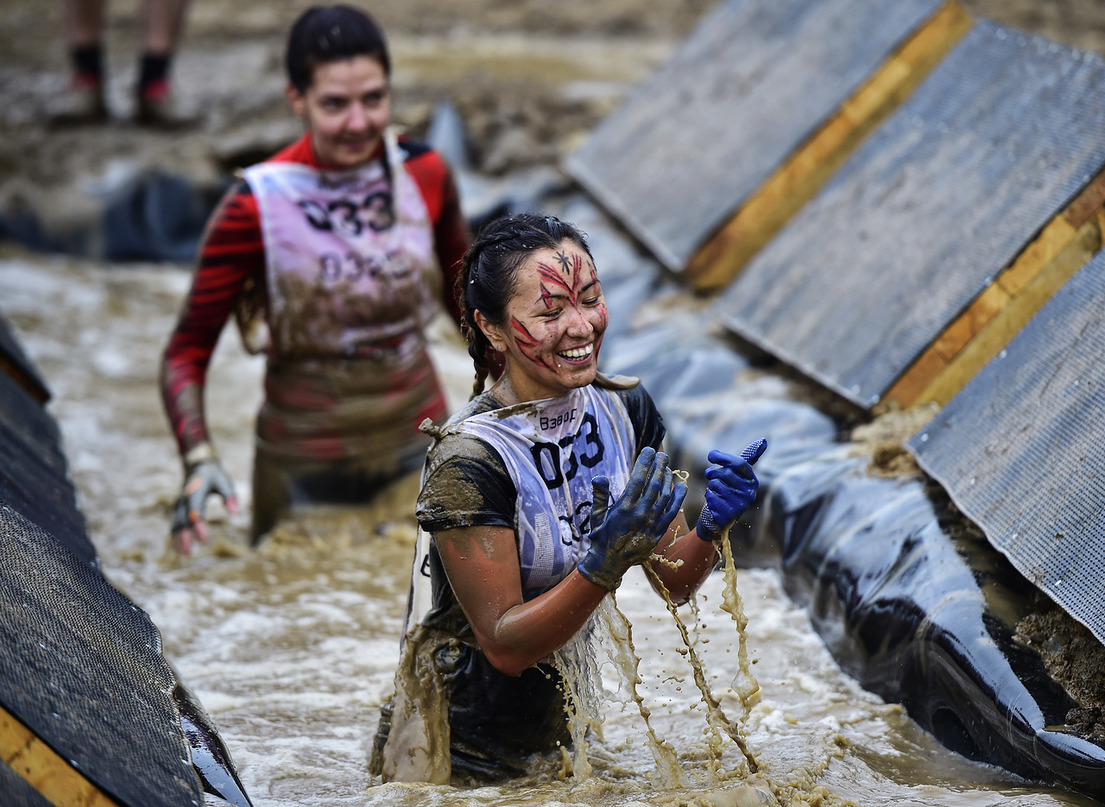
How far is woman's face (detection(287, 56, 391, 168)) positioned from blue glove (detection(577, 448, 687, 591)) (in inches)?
73.2

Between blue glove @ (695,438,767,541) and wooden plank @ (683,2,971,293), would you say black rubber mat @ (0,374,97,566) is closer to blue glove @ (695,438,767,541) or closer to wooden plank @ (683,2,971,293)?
blue glove @ (695,438,767,541)

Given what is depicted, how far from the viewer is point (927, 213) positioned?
13.0ft

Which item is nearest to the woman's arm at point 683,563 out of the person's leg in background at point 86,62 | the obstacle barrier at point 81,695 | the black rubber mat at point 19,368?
the obstacle barrier at point 81,695

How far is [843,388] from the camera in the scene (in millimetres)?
3723

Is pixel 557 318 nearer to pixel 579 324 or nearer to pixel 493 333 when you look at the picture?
pixel 579 324

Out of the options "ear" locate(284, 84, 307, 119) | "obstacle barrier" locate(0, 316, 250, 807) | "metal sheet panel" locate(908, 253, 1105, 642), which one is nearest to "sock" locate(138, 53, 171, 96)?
"ear" locate(284, 84, 307, 119)

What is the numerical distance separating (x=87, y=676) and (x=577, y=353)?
39.0 inches

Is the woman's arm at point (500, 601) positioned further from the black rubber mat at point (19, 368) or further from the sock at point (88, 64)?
the sock at point (88, 64)

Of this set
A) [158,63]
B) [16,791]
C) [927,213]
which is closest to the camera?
[16,791]

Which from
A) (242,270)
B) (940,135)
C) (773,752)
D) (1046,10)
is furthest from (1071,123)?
(1046,10)

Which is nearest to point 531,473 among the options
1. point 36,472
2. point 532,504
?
point 532,504

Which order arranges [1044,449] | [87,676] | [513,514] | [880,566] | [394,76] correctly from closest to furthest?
[87,676]
[513,514]
[1044,449]
[880,566]
[394,76]

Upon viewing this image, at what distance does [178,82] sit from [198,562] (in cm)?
593

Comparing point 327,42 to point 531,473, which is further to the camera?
point 327,42
